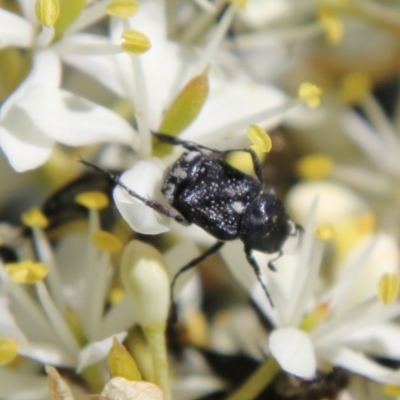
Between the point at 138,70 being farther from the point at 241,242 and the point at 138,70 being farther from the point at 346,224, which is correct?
the point at 346,224

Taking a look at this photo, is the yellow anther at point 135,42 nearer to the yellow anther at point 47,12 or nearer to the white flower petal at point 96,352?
the yellow anther at point 47,12

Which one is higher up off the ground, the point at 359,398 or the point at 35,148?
the point at 35,148

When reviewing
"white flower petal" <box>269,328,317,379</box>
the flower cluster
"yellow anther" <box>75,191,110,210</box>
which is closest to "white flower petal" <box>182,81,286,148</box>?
the flower cluster

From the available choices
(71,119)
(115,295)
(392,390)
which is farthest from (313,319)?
(71,119)

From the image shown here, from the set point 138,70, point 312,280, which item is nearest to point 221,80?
point 138,70

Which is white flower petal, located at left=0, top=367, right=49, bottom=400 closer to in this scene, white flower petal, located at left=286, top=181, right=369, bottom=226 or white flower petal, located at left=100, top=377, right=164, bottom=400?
white flower petal, located at left=100, top=377, right=164, bottom=400

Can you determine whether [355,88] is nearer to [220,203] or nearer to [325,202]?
[325,202]

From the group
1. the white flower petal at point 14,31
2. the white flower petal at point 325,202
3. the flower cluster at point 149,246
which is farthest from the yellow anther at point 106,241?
the white flower petal at point 325,202
